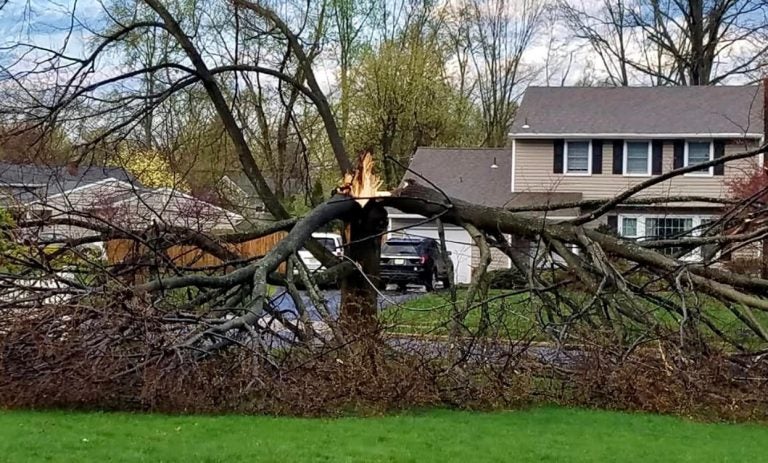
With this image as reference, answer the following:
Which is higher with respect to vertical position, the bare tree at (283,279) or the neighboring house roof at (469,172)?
the neighboring house roof at (469,172)

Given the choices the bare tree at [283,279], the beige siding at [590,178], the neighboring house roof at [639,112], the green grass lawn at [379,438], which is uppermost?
the neighboring house roof at [639,112]

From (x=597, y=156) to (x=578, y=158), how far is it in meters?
0.57

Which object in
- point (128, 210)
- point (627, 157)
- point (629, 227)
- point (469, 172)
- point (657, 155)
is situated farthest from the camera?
point (469, 172)

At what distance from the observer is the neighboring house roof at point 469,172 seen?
28.5 meters

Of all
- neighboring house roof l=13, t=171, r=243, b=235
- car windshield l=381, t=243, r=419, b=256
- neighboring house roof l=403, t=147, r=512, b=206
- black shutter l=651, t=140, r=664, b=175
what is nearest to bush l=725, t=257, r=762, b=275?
neighboring house roof l=13, t=171, r=243, b=235

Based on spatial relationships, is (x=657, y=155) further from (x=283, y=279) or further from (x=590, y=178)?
(x=283, y=279)

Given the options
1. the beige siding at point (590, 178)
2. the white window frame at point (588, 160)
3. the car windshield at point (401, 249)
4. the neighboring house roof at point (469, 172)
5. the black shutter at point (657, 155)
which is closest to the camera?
the car windshield at point (401, 249)

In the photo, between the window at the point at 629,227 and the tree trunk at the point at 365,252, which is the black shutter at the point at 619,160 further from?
the tree trunk at the point at 365,252

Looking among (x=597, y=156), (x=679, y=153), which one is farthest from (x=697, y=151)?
(x=597, y=156)

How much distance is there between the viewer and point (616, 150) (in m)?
27.4

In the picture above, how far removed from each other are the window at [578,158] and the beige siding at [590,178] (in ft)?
0.69

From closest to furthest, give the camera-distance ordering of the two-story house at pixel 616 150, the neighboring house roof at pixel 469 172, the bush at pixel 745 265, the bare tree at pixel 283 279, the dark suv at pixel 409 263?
the bare tree at pixel 283 279 → the bush at pixel 745 265 → the dark suv at pixel 409 263 → the two-story house at pixel 616 150 → the neighboring house roof at pixel 469 172

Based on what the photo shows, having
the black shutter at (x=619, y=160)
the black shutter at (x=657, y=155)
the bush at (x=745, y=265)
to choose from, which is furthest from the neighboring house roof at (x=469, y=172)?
the bush at (x=745, y=265)

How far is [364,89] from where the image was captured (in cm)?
3591
